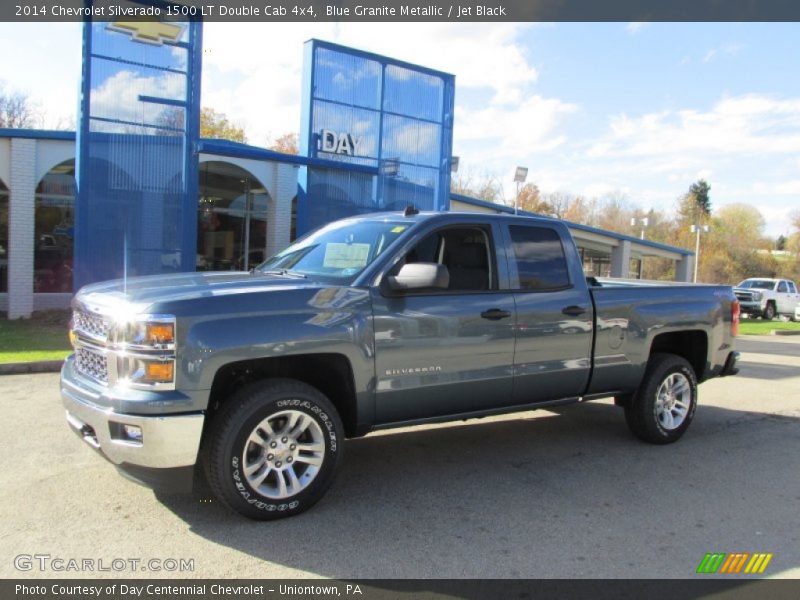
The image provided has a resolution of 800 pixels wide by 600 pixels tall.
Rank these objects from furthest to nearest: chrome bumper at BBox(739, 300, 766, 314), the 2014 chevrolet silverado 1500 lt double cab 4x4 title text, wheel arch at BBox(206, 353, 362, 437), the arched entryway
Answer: chrome bumper at BBox(739, 300, 766, 314) < the arched entryway < wheel arch at BBox(206, 353, 362, 437) < the 2014 chevrolet silverado 1500 lt double cab 4x4 title text

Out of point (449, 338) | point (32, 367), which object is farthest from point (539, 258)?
point (32, 367)

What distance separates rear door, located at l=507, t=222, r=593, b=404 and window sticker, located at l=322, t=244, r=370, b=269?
120 centimetres

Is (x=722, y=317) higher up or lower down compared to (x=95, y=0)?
lower down

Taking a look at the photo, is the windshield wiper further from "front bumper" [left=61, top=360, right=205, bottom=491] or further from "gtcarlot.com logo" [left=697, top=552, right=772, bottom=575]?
"gtcarlot.com logo" [left=697, top=552, right=772, bottom=575]

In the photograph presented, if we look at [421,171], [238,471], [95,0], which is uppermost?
[95,0]

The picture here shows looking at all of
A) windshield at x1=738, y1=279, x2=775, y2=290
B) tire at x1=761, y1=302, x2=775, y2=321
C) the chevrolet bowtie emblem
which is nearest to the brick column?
the chevrolet bowtie emblem

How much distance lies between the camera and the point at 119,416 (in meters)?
3.78

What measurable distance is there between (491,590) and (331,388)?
1738mm

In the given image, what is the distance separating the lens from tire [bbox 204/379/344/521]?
3957 millimetres

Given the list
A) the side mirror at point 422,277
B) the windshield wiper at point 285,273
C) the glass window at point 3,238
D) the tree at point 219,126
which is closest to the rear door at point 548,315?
the side mirror at point 422,277

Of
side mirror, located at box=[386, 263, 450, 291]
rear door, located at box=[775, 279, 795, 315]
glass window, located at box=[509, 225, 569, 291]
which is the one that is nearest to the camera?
side mirror, located at box=[386, 263, 450, 291]

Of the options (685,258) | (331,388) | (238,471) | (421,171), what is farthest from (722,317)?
(685,258)

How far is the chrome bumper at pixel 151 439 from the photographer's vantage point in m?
3.73

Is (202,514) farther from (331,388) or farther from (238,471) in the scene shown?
(331,388)
